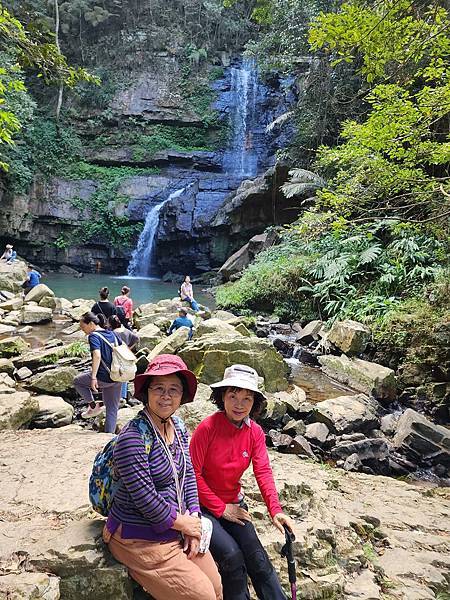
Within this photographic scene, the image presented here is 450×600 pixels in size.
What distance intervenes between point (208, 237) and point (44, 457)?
21.4m

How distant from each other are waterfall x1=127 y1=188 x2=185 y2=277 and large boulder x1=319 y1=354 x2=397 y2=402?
18.6 m

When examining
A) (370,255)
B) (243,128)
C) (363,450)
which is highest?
(243,128)

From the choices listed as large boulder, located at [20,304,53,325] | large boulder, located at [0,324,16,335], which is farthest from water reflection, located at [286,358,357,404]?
large boulder, located at [20,304,53,325]

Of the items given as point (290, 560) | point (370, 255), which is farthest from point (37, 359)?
point (370, 255)

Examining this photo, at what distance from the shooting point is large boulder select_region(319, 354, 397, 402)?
7.70m

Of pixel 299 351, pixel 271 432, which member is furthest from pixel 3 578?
pixel 299 351

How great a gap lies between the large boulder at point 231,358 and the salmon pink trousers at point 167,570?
15.9ft

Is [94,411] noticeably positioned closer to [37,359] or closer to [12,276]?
[37,359]

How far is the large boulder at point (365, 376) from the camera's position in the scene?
7703mm

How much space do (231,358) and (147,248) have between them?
19.7 m

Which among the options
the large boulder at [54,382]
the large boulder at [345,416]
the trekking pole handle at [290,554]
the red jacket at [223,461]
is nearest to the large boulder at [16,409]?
the large boulder at [54,382]

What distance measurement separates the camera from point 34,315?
11570 mm

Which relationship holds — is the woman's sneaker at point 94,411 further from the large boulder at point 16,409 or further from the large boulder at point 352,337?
the large boulder at point 352,337

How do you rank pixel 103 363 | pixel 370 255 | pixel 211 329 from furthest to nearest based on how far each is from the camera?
pixel 370 255 → pixel 211 329 → pixel 103 363
